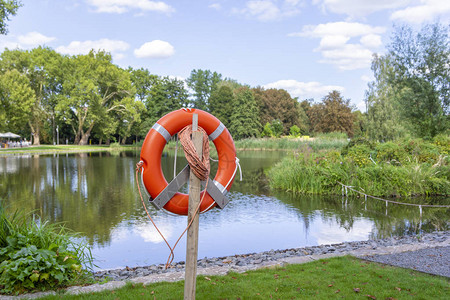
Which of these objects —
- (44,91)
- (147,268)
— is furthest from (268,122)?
(147,268)

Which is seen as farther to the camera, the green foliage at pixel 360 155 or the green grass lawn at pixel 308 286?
the green foliage at pixel 360 155

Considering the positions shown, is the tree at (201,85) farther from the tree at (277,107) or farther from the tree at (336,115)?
the tree at (336,115)

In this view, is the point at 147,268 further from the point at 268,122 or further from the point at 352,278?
the point at 268,122

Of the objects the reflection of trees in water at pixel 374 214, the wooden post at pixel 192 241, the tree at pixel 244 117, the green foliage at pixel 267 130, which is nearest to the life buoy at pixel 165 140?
the wooden post at pixel 192 241

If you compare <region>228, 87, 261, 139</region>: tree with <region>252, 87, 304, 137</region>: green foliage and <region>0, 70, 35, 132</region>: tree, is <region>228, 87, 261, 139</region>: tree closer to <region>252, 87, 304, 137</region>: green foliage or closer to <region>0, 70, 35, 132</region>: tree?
<region>252, 87, 304, 137</region>: green foliage

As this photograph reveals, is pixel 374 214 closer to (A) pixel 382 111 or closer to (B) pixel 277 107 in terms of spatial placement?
(A) pixel 382 111

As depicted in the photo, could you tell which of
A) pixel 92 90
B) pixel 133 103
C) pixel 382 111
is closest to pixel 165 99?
pixel 133 103

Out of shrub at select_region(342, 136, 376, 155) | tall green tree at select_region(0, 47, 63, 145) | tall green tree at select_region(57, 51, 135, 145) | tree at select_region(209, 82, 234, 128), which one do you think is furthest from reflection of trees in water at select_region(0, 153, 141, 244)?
tree at select_region(209, 82, 234, 128)

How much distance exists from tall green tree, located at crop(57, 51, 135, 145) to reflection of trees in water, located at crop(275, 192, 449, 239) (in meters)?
30.4

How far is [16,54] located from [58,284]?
37360 millimetres

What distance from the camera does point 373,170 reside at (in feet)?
33.7

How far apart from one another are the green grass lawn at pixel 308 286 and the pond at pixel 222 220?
2.05 meters

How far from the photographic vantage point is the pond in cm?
601

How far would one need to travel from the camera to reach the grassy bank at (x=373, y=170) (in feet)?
33.4
